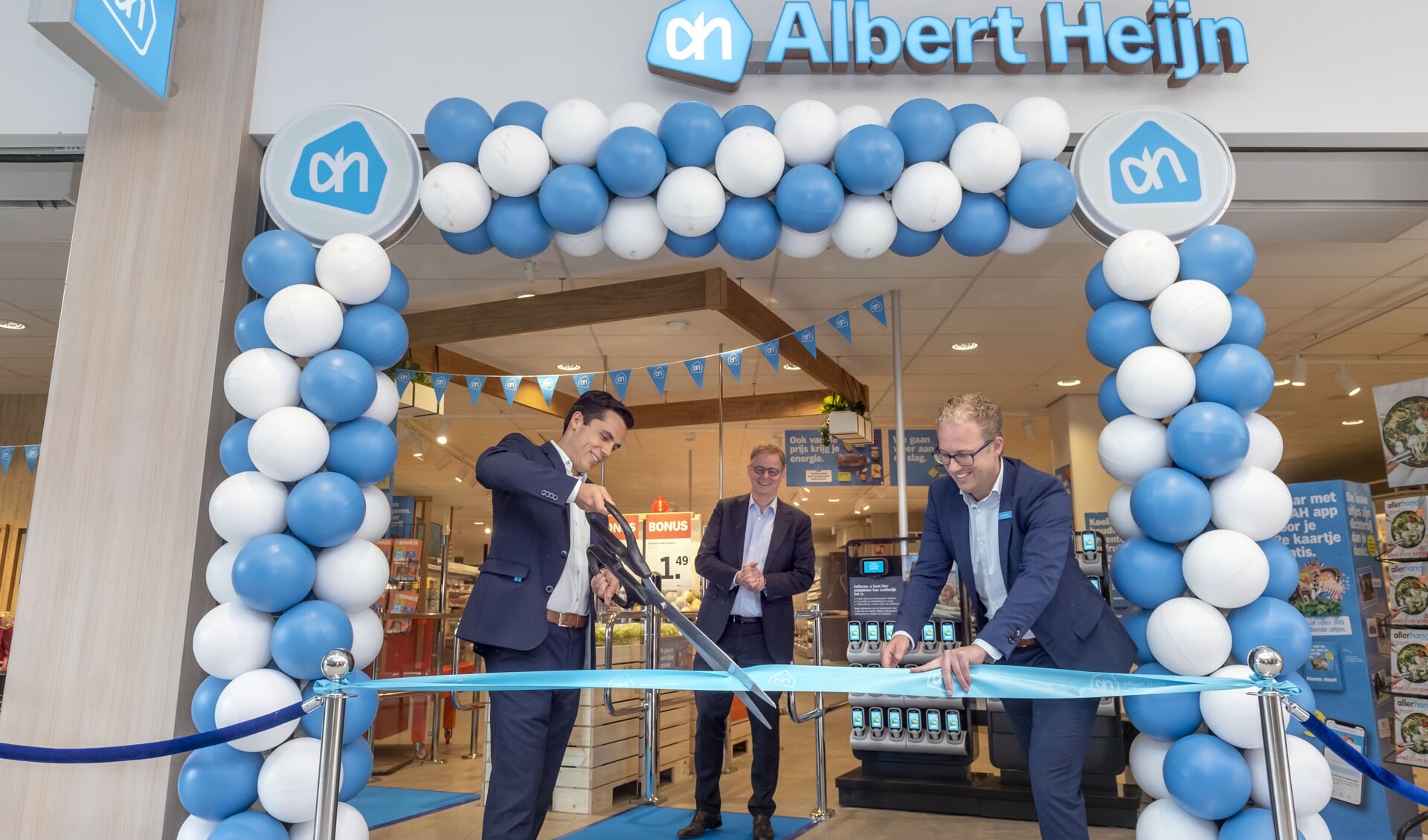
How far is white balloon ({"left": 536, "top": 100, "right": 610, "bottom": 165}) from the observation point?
3225 mm

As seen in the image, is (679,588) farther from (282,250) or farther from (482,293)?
(282,250)

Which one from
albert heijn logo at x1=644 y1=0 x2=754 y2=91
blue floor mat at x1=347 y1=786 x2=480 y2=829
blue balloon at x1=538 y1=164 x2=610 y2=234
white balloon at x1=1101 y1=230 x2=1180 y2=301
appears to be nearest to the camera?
white balloon at x1=1101 y1=230 x2=1180 y2=301

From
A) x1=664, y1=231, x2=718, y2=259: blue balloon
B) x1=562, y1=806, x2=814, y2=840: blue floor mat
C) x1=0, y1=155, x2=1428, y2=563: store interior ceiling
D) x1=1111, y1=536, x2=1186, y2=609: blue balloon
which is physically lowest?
x1=562, y1=806, x2=814, y2=840: blue floor mat

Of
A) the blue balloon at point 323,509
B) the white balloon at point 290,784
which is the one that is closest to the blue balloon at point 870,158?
the blue balloon at point 323,509

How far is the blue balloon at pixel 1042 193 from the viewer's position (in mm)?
3166

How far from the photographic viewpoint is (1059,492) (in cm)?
282

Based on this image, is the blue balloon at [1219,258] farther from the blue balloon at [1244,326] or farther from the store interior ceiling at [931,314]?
the store interior ceiling at [931,314]

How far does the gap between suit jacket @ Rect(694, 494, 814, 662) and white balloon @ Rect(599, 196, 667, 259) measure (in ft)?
5.68

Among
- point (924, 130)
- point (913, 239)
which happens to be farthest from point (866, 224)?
point (924, 130)

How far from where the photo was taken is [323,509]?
9.42ft

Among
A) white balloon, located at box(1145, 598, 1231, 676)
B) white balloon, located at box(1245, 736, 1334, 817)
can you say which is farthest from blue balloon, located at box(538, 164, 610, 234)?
white balloon, located at box(1245, 736, 1334, 817)

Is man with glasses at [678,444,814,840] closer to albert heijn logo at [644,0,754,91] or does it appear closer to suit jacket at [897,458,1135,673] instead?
suit jacket at [897,458,1135,673]

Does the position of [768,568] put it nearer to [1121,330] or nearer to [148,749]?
[1121,330]

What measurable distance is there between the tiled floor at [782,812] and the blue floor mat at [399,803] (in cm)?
10
